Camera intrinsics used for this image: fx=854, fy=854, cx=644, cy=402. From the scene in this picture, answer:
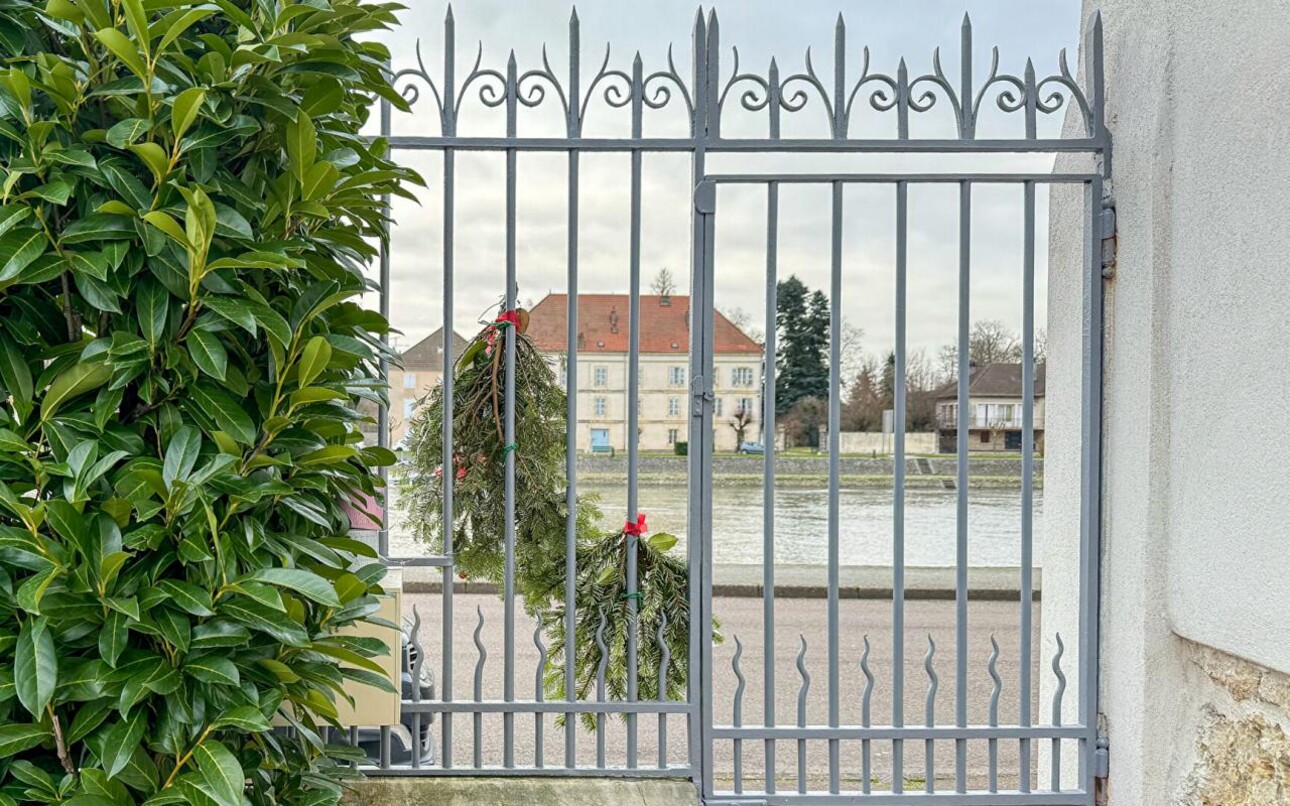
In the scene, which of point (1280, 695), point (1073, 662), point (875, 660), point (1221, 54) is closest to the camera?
point (1280, 695)

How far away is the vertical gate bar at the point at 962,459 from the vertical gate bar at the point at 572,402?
105 centimetres

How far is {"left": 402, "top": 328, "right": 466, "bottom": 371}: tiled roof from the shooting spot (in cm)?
244

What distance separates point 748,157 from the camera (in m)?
2.38

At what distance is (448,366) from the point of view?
7.73 ft

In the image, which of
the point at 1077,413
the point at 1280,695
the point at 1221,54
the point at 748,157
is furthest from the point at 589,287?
the point at 1280,695

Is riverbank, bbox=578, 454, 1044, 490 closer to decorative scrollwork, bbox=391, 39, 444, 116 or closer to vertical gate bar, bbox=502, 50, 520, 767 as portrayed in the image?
vertical gate bar, bbox=502, 50, 520, 767

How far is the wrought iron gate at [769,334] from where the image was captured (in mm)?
2305

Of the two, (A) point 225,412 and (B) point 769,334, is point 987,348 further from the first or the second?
(A) point 225,412

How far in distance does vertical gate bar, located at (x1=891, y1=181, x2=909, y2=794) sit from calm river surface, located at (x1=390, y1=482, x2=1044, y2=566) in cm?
12

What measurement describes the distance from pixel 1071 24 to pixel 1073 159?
16.6 inches

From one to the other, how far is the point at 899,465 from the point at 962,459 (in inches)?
7.2

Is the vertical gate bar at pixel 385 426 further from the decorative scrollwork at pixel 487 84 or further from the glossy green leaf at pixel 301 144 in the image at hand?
the glossy green leaf at pixel 301 144

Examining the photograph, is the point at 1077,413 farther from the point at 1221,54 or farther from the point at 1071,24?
the point at 1071,24

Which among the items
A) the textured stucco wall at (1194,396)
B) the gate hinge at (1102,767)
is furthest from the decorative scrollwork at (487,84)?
the gate hinge at (1102,767)
